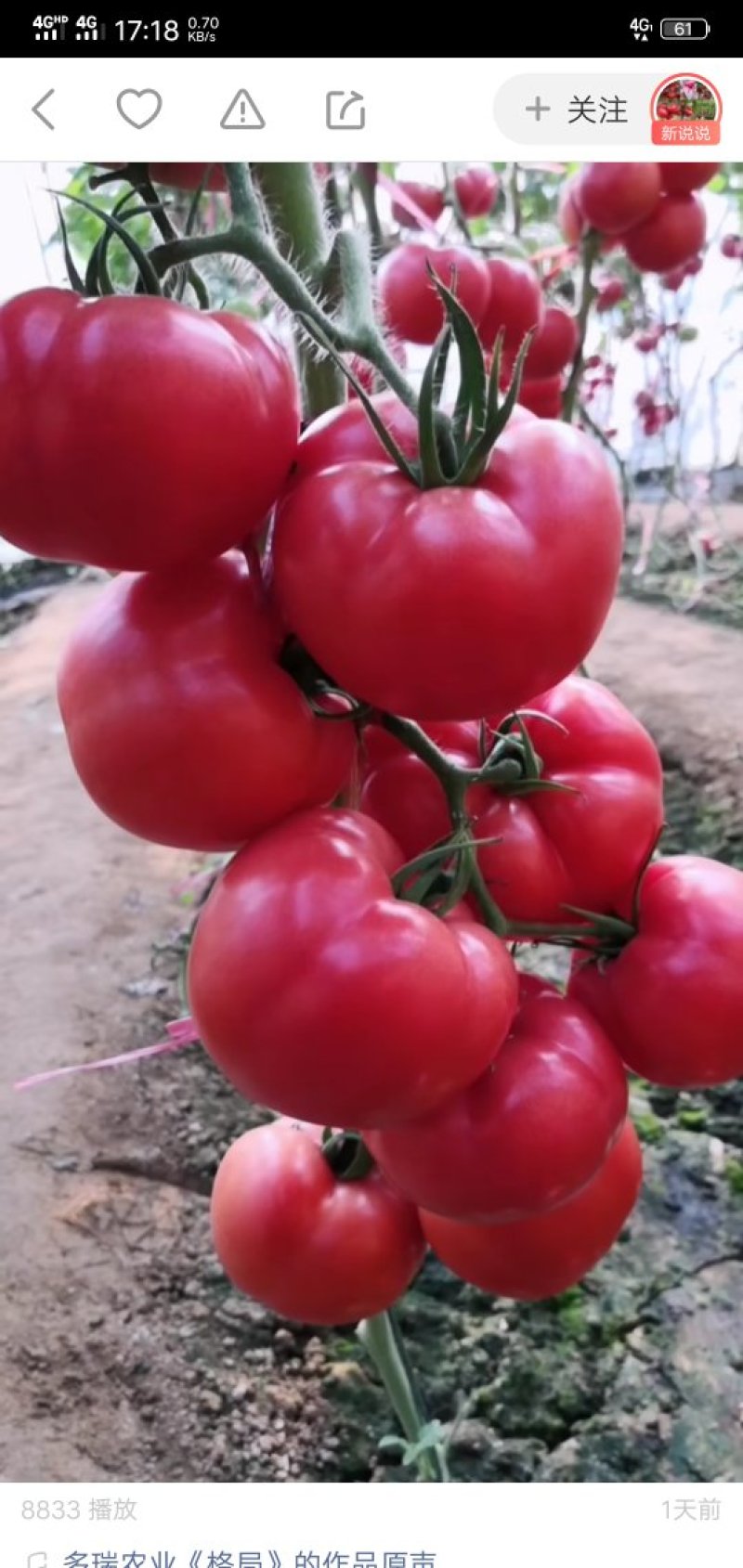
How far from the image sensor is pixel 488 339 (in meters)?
0.62

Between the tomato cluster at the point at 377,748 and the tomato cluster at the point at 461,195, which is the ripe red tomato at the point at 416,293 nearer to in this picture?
Result: the tomato cluster at the point at 461,195

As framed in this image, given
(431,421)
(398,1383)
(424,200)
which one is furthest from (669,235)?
(398,1383)

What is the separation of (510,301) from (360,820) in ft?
1.36

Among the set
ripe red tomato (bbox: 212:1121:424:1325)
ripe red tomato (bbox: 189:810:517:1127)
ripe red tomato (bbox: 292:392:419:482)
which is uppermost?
ripe red tomato (bbox: 292:392:419:482)

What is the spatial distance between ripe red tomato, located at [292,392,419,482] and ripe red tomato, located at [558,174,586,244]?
0.48 m

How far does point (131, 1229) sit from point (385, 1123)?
0.45m

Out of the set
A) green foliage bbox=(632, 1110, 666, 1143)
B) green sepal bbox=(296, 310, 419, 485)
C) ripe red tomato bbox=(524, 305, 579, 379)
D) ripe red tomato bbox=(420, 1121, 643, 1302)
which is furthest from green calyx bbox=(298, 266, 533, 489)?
green foliage bbox=(632, 1110, 666, 1143)

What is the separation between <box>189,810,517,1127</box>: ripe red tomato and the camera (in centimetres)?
26

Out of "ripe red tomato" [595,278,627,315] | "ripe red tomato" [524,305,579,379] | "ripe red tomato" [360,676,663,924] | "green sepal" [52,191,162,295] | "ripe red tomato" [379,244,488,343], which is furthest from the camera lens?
"ripe red tomato" [595,278,627,315]

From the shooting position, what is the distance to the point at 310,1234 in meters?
0.42

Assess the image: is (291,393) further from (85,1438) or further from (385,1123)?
(85,1438)
